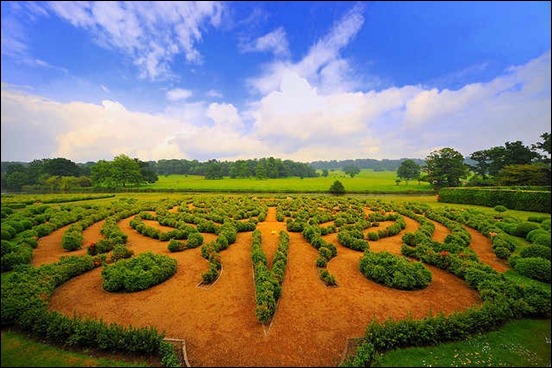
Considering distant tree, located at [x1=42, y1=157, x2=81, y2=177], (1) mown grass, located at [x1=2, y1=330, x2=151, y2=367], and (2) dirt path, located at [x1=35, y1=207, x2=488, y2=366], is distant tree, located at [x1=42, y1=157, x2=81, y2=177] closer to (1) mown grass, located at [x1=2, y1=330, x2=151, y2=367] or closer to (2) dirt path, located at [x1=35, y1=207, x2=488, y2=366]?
(2) dirt path, located at [x1=35, y1=207, x2=488, y2=366]

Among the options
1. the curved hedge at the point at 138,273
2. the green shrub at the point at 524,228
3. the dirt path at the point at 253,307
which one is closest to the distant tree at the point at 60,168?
the dirt path at the point at 253,307

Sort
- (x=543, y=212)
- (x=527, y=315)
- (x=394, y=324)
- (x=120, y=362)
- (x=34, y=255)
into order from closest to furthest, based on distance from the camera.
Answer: (x=120, y=362)
(x=394, y=324)
(x=527, y=315)
(x=34, y=255)
(x=543, y=212)

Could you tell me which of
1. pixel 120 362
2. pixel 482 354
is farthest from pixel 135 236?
pixel 482 354

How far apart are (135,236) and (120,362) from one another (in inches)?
671

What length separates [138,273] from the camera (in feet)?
41.9

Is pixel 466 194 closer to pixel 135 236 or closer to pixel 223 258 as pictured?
pixel 223 258

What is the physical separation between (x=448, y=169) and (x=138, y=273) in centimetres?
6628

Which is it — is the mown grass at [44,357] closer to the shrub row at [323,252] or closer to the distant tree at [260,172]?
the shrub row at [323,252]

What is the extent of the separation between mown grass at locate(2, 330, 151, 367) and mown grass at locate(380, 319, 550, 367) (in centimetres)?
790

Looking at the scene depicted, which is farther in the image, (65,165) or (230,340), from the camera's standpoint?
(65,165)

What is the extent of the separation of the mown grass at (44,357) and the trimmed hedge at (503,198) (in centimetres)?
3742

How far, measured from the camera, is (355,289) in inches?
492

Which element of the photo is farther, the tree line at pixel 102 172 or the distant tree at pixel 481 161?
the distant tree at pixel 481 161

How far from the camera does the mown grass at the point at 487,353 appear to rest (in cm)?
756
